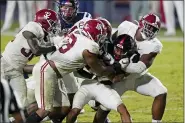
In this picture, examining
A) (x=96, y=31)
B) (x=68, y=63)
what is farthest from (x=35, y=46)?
(x=96, y=31)

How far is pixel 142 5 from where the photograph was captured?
59.3 ft

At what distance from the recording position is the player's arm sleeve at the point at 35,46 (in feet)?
23.0

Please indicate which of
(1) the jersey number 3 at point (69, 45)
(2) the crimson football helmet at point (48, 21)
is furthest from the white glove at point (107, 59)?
(2) the crimson football helmet at point (48, 21)

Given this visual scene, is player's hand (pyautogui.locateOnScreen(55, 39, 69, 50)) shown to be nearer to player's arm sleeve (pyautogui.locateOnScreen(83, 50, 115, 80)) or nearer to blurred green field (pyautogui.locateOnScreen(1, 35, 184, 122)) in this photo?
player's arm sleeve (pyautogui.locateOnScreen(83, 50, 115, 80))

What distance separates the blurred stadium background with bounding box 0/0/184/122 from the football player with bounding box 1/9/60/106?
127 cm

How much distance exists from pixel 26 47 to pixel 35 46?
301 mm

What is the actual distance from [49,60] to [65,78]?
1.91 ft

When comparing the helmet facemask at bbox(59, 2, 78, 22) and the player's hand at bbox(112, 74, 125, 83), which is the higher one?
the helmet facemask at bbox(59, 2, 78, 22)

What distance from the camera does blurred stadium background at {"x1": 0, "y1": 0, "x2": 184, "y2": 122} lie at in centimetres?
874

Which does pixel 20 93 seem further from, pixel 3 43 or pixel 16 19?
pixel 16 19

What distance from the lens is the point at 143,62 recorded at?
709 cm

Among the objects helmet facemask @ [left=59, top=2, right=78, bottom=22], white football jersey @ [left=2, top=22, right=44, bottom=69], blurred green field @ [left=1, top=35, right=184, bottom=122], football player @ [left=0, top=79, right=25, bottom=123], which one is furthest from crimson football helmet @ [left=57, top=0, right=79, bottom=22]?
football player @ [left=0, top=79, right=25, bottom=123]

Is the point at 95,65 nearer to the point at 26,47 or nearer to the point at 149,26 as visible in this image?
the point at 149,26

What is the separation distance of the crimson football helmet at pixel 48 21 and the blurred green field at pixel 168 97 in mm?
1534
